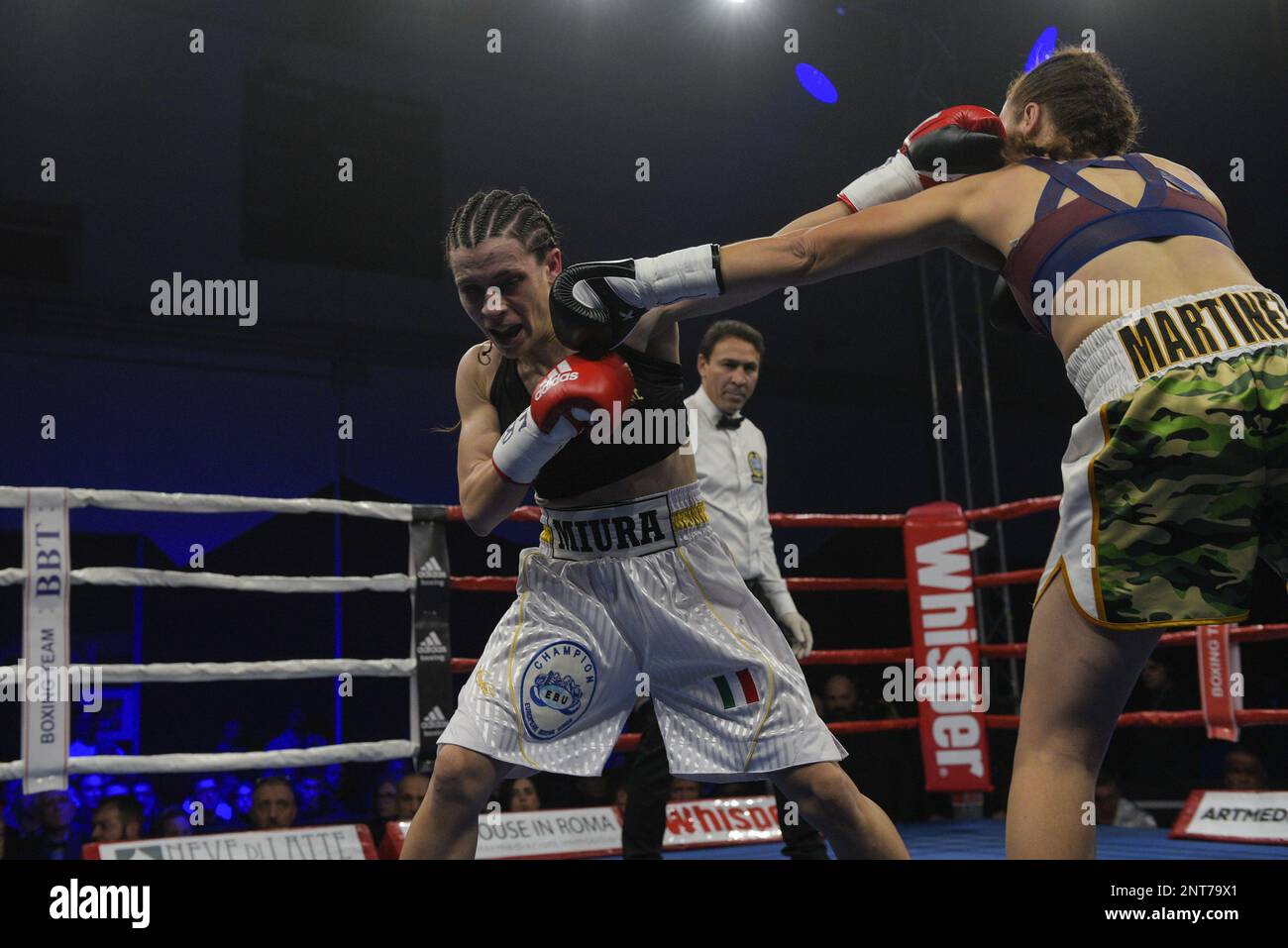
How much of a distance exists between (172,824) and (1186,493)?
4.22 metres

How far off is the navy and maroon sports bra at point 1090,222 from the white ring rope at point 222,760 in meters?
2.32

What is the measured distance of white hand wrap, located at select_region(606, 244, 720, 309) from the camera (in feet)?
4.81

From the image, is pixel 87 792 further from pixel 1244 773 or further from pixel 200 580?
pixel 1244 773

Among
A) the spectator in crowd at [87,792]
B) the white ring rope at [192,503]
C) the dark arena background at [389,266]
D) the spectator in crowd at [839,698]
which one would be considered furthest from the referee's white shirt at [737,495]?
the spectator in crowd at [87,792]

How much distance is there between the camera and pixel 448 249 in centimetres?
194

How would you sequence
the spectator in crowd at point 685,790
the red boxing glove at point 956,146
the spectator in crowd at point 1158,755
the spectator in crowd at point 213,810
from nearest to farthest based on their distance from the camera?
the red boxing glove at point 956,146, the spectator in crowd at point 685,790, the spectator in crowd at point 1158,755, the spectator in crowd at point 213,810

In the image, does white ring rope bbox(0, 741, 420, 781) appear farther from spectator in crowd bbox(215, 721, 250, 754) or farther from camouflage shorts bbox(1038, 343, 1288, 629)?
spectator in crowd bbox(215, 721, 250, 754)

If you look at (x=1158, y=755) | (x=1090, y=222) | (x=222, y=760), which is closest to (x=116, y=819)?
(x=222, y=760)

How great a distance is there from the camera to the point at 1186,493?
1.30m

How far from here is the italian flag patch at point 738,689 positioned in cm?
176

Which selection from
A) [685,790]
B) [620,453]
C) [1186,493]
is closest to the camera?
[1186,493]

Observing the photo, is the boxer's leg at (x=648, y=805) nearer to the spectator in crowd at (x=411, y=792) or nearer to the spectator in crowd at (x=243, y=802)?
the spectator in crowd at (x=411, y=792)

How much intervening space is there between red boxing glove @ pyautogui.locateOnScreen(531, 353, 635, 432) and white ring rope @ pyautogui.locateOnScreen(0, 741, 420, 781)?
5.86ft

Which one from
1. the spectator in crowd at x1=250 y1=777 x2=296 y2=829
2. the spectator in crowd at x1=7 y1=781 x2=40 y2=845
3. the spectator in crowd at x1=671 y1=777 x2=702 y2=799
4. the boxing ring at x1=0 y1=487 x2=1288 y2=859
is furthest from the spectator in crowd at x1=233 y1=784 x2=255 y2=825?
the spectator in crowd at x1=671 y1=777 x2=702 y2=799
